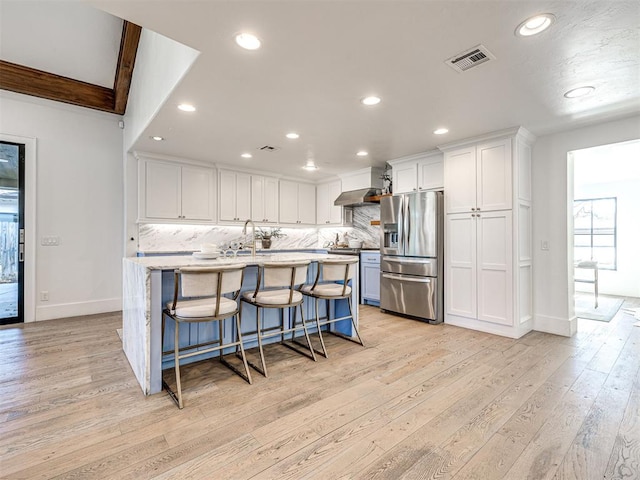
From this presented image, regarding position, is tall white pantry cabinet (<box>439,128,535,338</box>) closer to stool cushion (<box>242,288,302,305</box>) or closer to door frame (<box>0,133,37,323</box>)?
stool cushion (<box>242,288,302,305</box>)

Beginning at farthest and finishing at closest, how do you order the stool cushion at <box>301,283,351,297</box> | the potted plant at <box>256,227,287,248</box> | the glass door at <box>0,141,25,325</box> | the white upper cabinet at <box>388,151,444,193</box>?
the potted plant at <box>256,227,287,248</box>, the white upper cabinet at <box>388,151,444,193</box>, the glass door at <box>0,141,25,325</box>, the stool cushion at <box>301,283,351,297</box>

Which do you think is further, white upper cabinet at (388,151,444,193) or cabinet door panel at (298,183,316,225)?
cabinet door panel at (298,183,316,225)

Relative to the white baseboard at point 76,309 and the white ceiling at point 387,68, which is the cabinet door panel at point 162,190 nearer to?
the white ceiling at point 387,68

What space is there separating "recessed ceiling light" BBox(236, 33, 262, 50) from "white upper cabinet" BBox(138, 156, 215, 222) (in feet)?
11.1

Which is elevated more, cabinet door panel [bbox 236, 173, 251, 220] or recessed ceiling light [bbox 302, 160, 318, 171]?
recessed ceiling light [bbox 302, 160, 318, 171]

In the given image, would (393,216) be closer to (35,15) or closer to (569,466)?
(569,466)

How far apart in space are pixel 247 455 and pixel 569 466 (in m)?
1.64

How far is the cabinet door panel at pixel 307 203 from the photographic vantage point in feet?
21.4

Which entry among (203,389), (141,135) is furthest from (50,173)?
(203,389)

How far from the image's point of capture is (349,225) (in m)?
6.30

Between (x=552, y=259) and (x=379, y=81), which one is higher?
(x=379, y=81)

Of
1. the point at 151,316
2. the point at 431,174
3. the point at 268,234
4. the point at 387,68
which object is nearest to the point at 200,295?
the point at 151,316

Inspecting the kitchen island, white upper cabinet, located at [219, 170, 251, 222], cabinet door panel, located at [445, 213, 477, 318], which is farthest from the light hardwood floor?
white upper cabinet, located at [219, 170, 251, 222]

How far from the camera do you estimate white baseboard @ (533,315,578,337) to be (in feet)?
12.1
